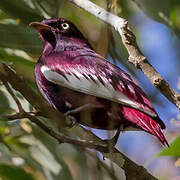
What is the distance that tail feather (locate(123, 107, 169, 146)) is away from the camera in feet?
9.54

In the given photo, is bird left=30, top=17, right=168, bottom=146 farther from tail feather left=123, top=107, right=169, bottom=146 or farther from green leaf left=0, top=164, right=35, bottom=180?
green leaf left=0, top=164, right=35, bottom=180

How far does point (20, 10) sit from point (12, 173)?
1.03 meters

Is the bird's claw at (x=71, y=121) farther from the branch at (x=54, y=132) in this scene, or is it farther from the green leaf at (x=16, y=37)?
the green leaf at (x=16, y=37)

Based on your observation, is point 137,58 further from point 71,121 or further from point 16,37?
point 16,37

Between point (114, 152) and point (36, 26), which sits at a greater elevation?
point (36, 26)

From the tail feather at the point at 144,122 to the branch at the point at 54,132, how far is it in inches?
7.2

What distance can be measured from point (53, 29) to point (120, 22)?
3.15 feet

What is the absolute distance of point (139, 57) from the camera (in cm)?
Result: 285

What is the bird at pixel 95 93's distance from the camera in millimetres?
3029

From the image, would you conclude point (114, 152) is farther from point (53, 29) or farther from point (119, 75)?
point (53, 29)

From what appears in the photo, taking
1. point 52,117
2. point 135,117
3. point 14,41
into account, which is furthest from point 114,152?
point 14,41

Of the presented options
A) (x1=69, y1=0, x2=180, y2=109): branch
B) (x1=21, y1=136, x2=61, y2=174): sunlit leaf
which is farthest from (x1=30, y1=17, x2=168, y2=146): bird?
(x1=21, y1=136, x2=61, y2=174): sunlit leaf

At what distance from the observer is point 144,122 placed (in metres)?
3.00

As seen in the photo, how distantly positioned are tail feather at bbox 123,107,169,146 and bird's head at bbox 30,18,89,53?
0.87 m
